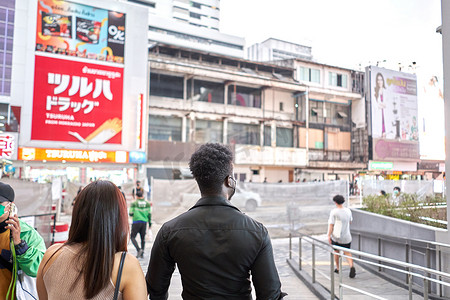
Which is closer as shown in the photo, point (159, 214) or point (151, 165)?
point (159, 214)

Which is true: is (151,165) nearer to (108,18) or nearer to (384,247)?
(108,18)

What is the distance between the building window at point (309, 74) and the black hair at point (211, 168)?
3221 centimetres

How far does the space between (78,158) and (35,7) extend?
32.0ft

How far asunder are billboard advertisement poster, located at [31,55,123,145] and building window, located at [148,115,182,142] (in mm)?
2583

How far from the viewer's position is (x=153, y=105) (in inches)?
1000

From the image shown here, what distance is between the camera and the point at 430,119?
131 ft

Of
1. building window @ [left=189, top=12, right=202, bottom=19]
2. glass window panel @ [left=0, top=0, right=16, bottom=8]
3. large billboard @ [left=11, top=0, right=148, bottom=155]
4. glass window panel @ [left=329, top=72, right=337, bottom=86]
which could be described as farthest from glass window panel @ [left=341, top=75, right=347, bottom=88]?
building window @ [left=189, top=12, right=202, bottom=19]

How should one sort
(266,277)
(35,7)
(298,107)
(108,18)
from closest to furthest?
(266,277), (35,7), (108,18), (298,107)

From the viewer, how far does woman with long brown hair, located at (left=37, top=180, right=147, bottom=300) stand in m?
1.67

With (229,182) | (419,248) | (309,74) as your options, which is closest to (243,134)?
(309,74)

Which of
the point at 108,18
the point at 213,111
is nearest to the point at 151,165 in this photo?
the point at 213,111

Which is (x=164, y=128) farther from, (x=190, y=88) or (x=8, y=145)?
(x=8, y=145)

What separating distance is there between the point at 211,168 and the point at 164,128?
961 inches

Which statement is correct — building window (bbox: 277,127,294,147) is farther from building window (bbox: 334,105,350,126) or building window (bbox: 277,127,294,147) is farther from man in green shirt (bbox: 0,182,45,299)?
man in green shirt (bbox: 0,182,45,299)
